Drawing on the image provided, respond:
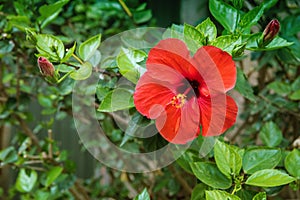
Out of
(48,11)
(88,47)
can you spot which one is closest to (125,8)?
(48,11)

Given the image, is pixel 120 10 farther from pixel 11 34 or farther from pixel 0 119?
pixel 0 119

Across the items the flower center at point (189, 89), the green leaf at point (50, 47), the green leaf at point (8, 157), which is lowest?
the green leaf at point (8, 157)

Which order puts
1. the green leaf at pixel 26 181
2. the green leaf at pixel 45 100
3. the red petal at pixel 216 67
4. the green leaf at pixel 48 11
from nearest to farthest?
the red petal at pixel 216 67
the green leaf at pixel 48 11
the green leaf at pixel 26 181
the green leaf at pixel 45 100

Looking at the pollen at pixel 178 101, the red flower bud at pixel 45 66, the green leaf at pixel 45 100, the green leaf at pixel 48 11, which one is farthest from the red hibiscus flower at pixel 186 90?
the green leaf at pixel 45 100

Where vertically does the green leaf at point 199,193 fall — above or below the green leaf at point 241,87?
below

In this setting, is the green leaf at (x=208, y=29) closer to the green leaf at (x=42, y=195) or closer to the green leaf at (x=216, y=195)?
the green leaf at (x=216, y=195)
